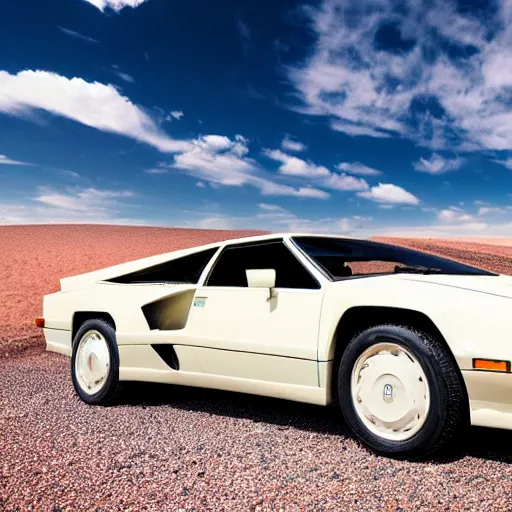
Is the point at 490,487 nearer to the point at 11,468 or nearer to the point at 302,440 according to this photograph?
the point at 302,440

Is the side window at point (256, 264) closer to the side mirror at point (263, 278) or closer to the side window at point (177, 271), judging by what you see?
the side window at point (177, 271)

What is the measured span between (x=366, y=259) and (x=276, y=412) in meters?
1.49

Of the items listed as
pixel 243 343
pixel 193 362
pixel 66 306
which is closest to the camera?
pixel 243 343

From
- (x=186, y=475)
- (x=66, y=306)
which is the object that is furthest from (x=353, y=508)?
(x=66, y=306)

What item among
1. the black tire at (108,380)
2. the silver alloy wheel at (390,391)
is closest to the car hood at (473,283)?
the silver alloy wheel at (390,391)

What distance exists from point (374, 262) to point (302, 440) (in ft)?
5.17

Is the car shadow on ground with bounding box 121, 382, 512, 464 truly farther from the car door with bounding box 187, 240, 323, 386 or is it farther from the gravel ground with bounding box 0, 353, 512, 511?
the car door with bounding box 187, 240, 323, 386

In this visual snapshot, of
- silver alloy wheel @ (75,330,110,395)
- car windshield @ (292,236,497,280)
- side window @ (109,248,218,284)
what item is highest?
car windshield @ (292,236,497,280)

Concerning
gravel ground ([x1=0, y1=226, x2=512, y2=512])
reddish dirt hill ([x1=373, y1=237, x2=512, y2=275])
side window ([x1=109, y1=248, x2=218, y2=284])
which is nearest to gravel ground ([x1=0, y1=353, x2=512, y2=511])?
gravel ground ([x1=0, y1=226, x2=512, y2=512])

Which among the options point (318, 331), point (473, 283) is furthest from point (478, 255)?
point (318, 331)

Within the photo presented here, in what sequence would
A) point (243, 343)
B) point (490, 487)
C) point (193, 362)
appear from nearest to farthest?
1. point (490, 487)
2. point (243, 343)
3. point (193, 362)

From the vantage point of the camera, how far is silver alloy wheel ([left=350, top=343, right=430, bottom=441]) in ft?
11.0

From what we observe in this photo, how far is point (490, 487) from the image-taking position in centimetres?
298

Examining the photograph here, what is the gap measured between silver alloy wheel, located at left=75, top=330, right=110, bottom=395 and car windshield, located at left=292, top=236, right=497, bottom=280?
2175 millimetres
